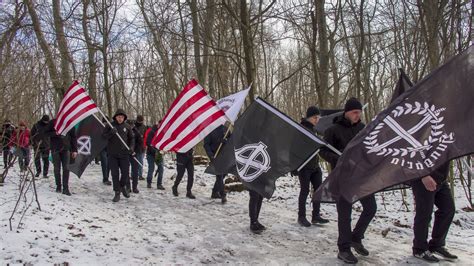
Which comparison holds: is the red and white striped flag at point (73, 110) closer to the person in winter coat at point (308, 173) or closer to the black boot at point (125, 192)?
the black boot at point (125, 192)

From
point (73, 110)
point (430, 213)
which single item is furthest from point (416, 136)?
point (73, 110)

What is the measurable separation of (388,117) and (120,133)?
650cm

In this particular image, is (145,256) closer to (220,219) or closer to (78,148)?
(220,219)

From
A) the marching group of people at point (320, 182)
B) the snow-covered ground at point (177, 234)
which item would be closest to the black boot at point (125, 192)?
the marching group of people at point (320, 182)

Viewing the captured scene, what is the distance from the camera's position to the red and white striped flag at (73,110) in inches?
361

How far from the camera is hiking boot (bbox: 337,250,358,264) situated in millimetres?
5254

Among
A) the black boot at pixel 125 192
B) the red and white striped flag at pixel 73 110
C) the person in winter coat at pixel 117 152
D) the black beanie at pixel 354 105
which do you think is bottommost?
the black boot at pixel 125 192

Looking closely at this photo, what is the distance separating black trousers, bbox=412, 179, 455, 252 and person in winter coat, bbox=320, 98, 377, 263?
56cm

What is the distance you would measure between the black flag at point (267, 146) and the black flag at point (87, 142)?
Answer: 14.9ft

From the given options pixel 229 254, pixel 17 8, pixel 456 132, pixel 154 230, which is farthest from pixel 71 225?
pixel 17 8

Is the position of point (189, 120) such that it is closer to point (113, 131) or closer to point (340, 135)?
point (113, 131)

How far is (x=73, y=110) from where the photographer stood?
9227 millimetres

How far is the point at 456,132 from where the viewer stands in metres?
4.49

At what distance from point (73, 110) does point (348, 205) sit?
658cm
